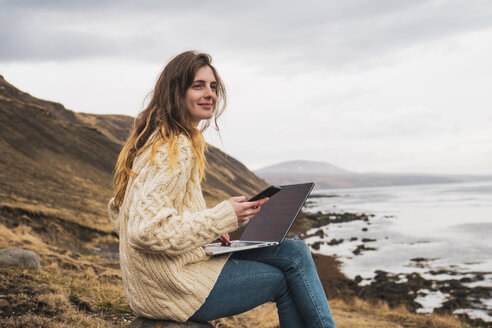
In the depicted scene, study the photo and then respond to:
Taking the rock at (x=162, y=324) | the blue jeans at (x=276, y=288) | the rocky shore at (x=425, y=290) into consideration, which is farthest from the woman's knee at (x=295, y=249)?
the rocky shore at (x=425, y=290)

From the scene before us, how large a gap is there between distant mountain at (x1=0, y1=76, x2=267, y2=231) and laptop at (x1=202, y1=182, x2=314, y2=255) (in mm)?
13904

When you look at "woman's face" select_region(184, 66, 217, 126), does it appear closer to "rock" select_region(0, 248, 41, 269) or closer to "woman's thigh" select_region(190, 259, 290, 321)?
"woman's thigh" select_region(190, 259, 290, 321)

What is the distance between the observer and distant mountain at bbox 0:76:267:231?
21156mm

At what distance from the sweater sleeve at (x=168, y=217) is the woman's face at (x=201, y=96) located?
1.61 feet

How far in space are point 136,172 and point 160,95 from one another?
0.56 m

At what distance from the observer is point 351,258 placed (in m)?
23.1

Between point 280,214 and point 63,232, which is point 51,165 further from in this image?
point 280,214

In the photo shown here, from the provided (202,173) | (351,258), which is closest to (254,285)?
(202,173)

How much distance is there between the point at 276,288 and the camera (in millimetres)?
2689

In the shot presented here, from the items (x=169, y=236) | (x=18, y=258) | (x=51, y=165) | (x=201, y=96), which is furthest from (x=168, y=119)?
(x=51, y=165)

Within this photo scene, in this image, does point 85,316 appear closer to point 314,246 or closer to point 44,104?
point 314,246

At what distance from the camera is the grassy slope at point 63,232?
5344 mm

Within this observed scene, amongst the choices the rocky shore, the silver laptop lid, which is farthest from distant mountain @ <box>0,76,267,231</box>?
the silver laptop lid

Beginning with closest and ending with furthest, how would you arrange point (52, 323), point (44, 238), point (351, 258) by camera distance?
point (52, 323), point (44, 238), point (351, 258)
